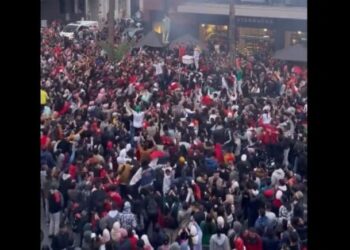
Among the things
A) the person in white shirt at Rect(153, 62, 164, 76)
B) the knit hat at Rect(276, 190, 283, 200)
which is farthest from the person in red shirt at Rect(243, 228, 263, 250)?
the person in white shirt at Rect(153, 62, 164, 76)

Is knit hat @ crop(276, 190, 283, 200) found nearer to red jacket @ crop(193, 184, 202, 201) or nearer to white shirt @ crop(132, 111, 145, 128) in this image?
red jacket @ crop(193, 184, 202, 201)

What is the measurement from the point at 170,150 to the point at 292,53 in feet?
5.73

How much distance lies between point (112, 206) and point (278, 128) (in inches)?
56.6

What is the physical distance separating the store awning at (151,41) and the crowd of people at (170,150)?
10 cm

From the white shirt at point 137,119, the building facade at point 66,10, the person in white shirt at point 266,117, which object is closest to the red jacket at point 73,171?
the white shirt at point 137,119

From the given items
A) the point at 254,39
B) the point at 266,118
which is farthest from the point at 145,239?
the point at 254,39

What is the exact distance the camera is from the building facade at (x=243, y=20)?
233 inches

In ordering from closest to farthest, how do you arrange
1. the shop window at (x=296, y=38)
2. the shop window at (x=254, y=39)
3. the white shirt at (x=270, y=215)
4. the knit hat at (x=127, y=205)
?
the white shirt at (x=270, y=215), the knit hat at (x=127, y=205), the shop window at (x=296, y=38), the shop window at (x=254, y=39)

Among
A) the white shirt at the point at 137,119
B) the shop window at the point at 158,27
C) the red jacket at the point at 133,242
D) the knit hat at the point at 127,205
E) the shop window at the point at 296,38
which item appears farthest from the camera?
the shop window at the point at 158,27

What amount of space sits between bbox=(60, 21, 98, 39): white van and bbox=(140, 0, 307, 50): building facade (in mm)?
502

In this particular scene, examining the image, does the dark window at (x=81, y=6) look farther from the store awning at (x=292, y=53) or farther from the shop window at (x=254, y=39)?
the store awning at (x=292, y=53)

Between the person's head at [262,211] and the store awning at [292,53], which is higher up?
the store awning at [292,53]

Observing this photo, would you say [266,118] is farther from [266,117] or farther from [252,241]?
[252,241]

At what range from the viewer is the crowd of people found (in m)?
3.33
